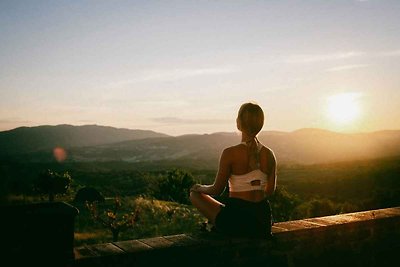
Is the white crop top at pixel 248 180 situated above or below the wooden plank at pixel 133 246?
above

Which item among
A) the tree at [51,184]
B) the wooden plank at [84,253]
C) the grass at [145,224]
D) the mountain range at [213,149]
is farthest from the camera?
the mountain range at [213,149]

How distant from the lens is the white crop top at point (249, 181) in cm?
395

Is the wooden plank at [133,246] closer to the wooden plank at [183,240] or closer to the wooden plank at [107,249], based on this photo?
the wooden plank at [107,249]

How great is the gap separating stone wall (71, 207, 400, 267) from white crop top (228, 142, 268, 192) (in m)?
0.51

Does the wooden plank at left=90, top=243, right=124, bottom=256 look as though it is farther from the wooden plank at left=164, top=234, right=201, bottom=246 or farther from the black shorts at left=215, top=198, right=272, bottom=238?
the black shorts at left=215, top=198, right=272, bottom=238

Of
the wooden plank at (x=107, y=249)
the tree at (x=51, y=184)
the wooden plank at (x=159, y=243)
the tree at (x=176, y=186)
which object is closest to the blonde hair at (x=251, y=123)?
the wooden plank at (x=159, y=243)

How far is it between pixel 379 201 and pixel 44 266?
26.1m

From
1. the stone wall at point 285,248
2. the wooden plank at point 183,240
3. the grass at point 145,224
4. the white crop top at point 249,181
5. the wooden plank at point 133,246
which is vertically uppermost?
the white crop top at point 249,181

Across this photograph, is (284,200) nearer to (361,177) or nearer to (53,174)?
(53,174)

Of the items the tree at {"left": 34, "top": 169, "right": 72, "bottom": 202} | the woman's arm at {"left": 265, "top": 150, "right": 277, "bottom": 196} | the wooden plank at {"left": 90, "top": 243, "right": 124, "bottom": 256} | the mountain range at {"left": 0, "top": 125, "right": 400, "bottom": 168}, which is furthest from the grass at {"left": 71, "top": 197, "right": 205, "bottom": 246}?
the mountain range at {"left": 0, "top": 125, "right": 400, "bottom": 168}

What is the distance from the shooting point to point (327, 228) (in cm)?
422

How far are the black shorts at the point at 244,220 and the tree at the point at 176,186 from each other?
23.2 metres

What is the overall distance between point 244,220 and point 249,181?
39cm

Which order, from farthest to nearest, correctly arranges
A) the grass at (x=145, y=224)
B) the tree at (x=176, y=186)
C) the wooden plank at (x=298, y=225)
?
the tree at (x=176, y=186)
the grass at (x=145, y=224)
the wooden plank at (x=298, y=225)
